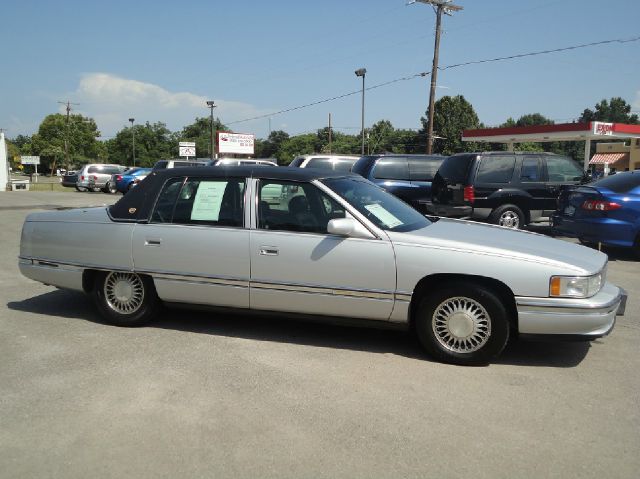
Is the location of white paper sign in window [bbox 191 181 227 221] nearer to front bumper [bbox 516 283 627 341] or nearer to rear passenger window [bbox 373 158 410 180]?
front bumper [bbox 516 283 627 341]

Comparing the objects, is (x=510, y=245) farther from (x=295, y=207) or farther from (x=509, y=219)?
(x=509, y=219)

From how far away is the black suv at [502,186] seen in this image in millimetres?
10930

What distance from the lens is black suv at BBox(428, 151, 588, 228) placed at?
10930 millimetres

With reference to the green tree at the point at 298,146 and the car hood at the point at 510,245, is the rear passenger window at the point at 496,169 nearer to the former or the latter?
the car hood at the point at 510,245

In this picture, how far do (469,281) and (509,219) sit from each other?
738cm

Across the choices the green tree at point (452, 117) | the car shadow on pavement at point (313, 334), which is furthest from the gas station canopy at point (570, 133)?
the green tree at point (452, 117)

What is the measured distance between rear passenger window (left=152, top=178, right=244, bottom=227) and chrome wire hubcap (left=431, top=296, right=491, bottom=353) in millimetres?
1896

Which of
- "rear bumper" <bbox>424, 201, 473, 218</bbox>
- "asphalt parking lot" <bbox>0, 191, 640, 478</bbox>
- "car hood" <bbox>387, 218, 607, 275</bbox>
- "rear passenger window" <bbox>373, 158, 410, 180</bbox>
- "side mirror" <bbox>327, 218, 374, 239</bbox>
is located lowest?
"asphalt parking lot" <bbox>0, 191, 640, 478</bbox>

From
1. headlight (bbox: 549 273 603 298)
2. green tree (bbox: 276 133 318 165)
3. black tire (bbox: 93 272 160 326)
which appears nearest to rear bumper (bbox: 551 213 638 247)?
headlight (bbox: 549 273 603 298)

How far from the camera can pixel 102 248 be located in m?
5.15

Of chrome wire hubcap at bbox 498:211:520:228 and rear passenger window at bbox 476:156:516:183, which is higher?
rear passenger window at bbox 476:156:516:183

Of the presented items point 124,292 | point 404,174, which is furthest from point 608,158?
point 124,292

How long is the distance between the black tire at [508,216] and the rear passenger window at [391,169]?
232cm

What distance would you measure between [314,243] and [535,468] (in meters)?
2.35
